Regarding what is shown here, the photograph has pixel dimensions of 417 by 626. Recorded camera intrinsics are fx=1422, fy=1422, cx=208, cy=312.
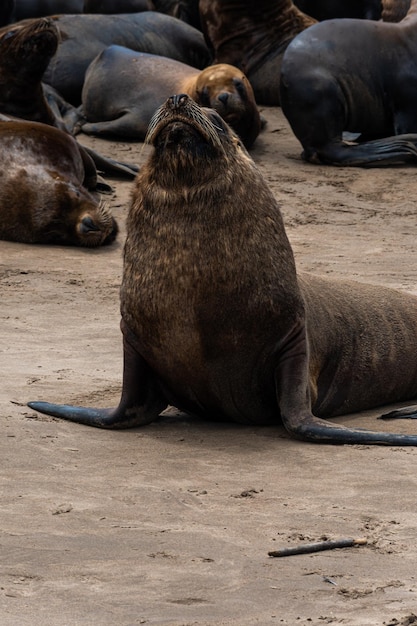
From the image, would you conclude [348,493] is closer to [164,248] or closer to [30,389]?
[164,248]

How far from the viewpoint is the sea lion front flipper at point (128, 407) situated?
508cm

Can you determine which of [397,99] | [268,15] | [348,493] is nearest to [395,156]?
[397,99]

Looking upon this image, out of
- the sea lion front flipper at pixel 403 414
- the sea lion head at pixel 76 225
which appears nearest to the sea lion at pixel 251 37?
the sea lion head at pixel 76 225

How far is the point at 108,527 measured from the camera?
3.68 meters

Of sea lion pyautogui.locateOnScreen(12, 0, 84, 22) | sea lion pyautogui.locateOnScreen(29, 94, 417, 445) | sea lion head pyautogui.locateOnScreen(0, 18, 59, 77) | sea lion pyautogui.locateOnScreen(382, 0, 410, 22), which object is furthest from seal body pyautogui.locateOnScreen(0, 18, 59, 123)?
sea lion pyautogui.locateOnScreen(29, 94, 417, 445)

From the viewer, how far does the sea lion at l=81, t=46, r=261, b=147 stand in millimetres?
12125

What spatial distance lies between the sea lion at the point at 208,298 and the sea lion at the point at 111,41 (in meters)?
8.51

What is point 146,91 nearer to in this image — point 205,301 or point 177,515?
point 205,301

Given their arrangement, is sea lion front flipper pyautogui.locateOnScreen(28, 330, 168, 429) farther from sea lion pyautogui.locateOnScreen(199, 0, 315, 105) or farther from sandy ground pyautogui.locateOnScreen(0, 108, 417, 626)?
sea lion pyautogui.locateOnScreen(199, 0, 315, 105)

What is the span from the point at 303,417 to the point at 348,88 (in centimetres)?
757

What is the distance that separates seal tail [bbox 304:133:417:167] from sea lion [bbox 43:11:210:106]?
283cm

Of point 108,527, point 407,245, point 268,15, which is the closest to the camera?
point 108,527

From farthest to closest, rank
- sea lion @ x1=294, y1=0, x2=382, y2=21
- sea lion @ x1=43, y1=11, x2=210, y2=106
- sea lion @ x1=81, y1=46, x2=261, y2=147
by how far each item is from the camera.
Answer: sea lion @ x1=294, y1=0, x2=382, y2=21 → sea lion @ x1=43, y1=11, x2=210, y2=106 → sea lion @ x1=81, y1=46, x2=261, y2=147

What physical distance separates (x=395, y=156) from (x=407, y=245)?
93.0 inches
